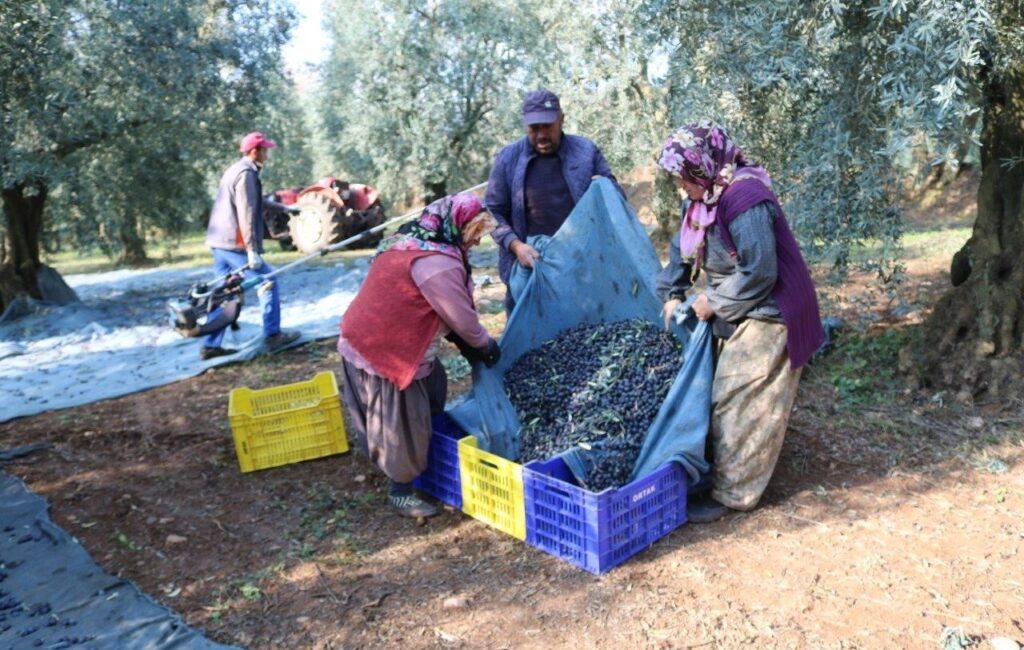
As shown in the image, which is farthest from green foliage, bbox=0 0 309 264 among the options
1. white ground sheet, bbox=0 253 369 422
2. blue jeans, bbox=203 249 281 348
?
blue jeans, bbox=203 249 281 348

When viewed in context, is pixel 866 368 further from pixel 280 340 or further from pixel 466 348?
pixel 280 340

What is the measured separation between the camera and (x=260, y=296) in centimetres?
645

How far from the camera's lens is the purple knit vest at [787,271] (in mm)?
3172

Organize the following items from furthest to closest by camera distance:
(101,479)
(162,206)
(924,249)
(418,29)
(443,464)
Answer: (418,29) < (162,206) < (924,249) < (101,479) < (443,464)

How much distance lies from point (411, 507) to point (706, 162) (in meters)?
1.96

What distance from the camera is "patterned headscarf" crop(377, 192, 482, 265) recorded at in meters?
3.51

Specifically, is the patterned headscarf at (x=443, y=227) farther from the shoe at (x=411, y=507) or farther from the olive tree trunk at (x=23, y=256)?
the olive tree trunk at (x=23, y=256)

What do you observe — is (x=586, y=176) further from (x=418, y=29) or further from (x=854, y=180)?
(x=418, y=29)

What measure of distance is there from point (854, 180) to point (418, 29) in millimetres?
11285

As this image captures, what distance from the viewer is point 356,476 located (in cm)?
422

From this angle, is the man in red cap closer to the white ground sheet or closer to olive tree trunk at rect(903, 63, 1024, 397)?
the white ground sheet

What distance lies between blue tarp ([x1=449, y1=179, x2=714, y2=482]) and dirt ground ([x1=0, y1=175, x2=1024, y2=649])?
0.51m

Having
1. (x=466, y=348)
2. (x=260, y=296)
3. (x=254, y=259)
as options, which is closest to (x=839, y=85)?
(x=466, y=348)

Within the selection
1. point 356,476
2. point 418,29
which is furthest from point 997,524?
point 418,29
